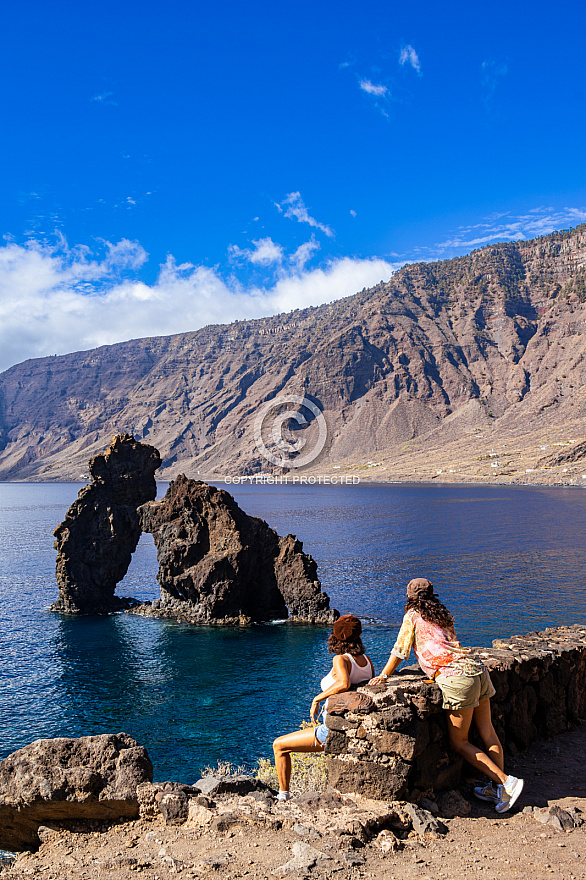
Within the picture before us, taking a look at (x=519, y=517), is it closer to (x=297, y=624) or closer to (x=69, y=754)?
(x=297, y=624)

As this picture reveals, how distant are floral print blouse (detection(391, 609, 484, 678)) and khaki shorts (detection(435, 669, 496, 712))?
0.07 m

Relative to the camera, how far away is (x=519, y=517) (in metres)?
105

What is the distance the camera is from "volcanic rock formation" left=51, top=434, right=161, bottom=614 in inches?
1980

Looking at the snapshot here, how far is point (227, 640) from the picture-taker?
40438 millimetres

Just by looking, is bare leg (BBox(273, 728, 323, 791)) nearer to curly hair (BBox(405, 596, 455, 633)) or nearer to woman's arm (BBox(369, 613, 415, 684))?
woman's arm (BBox(369, 613, 415, 684))

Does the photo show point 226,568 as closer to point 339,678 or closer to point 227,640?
point 227,640

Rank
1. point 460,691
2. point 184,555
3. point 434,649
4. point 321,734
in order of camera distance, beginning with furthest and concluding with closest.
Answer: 1. point 184,555
2. point 321,734
3. point 434,649
4. point 460,691

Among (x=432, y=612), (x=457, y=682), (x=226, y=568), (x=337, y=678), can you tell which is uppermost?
(x=432, y=612)

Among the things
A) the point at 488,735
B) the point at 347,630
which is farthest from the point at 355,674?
the point at 488,735

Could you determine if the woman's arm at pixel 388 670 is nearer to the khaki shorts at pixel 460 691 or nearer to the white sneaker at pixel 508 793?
the khaki shorts at pixel 460 691

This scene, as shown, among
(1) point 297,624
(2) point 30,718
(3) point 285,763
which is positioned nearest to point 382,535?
(1) point 297,624

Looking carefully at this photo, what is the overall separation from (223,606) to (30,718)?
785 inches

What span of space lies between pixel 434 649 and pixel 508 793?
7.34 ft

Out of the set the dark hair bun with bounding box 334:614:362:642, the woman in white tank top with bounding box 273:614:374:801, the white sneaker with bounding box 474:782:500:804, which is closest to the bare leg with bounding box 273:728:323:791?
the woman in white tank top with bounding box 273:614:374:801
